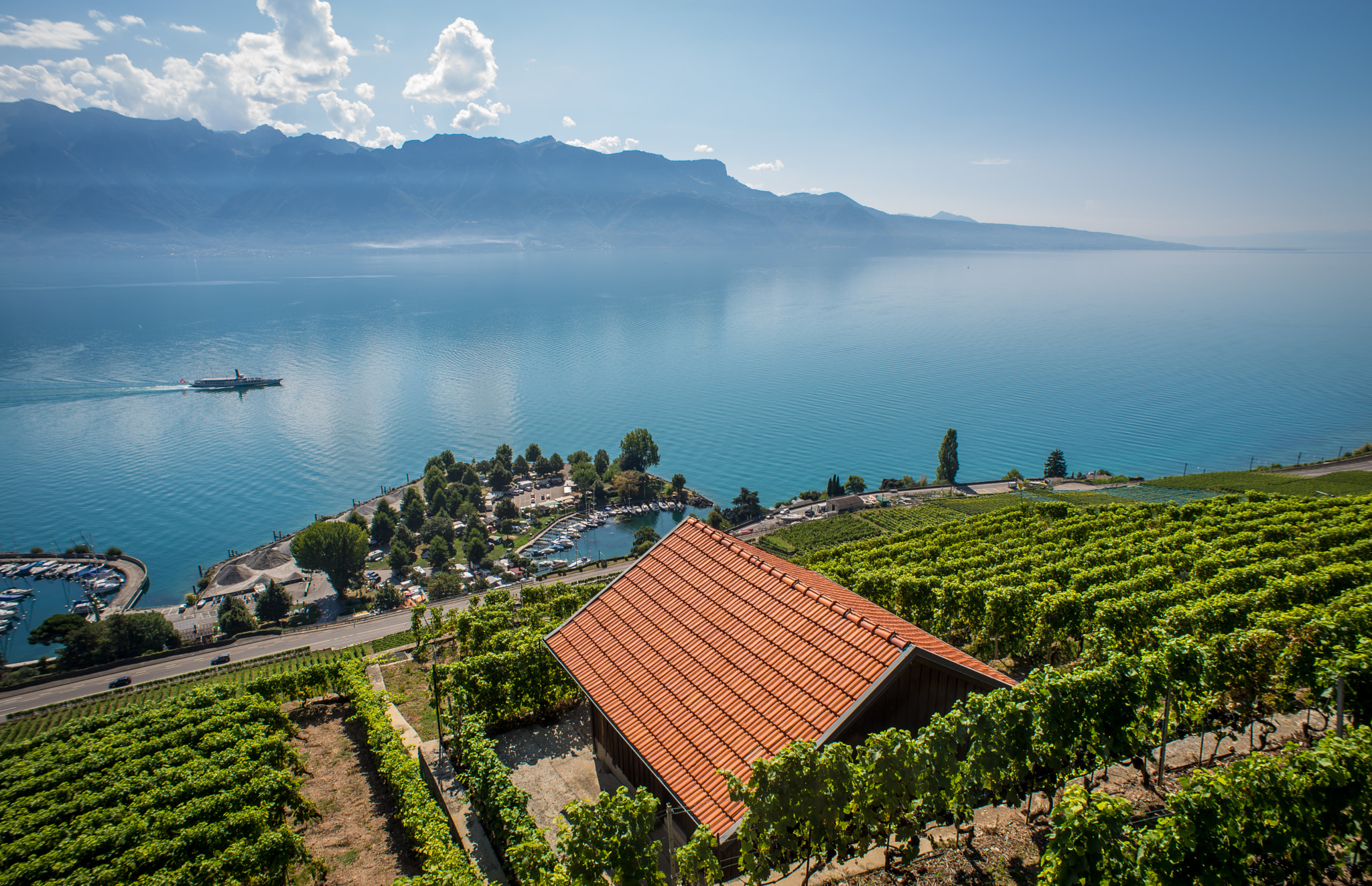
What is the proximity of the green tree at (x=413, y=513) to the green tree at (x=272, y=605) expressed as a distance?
814 inches

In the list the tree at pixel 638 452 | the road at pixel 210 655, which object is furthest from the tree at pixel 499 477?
the road at pixel 210 655

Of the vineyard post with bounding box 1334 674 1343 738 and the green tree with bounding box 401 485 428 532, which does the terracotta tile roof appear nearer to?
the vineyard post with bounding box 1334 674 1343 738

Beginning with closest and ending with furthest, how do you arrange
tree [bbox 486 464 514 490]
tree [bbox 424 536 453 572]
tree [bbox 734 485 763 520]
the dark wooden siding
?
the dark wooden siding
tree [bbox 424 536 453 572]
tree [bbox 734 485 763 520]
tree [bbox 486 464 514 490]

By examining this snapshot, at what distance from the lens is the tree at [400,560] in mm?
65000

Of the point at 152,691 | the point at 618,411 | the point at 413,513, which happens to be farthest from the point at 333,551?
the point at 618,411

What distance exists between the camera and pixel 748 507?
2963 inches

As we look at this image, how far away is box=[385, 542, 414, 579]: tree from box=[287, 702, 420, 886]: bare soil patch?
150 ft

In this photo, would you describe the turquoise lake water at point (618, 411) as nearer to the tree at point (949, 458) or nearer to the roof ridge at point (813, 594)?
the tree at point (949, 458)

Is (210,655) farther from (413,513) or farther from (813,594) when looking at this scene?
(813,594)

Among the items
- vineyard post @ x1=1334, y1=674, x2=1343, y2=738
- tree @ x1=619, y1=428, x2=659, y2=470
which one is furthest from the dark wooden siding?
tree @ x1=619, y1=428, x2=659, y2=470

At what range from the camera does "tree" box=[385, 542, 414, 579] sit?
213 ft

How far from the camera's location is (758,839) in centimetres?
1085

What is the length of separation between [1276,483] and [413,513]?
88168 millimetres

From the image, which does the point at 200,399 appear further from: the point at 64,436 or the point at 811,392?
the point at 811,392
